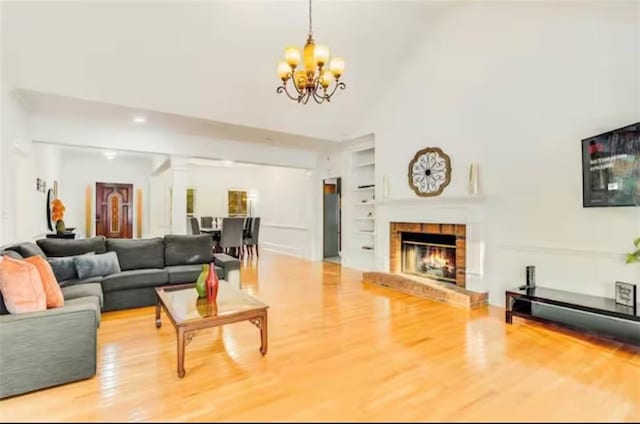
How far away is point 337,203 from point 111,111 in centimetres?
517

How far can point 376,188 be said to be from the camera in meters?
6.25

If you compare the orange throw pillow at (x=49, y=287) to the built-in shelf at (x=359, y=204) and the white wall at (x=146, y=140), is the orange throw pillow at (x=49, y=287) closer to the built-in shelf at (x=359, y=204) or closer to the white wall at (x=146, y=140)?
the white wall at (x=146, y=140)

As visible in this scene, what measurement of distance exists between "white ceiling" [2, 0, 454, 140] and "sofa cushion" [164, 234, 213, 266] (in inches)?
74.8

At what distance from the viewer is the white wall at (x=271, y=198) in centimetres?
871

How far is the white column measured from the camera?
643 cm

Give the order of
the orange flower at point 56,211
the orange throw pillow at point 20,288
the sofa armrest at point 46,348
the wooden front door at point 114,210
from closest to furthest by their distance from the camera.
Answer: the sofa armrest at point 46,348 → the orange throw pillow at point 20,288 → the orange flower at point 56,211 → the wooden front door at point 114,210

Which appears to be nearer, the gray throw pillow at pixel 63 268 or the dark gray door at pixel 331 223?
the gray throw pillow at pixel 63 268

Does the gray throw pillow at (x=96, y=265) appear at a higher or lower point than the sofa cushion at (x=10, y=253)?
lower

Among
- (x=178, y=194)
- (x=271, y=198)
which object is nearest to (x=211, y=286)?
(x=178, y=194)

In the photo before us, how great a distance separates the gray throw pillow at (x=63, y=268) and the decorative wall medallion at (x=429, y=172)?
4825mm

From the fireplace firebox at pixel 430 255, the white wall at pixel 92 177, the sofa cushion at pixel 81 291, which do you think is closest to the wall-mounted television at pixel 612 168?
the fireplace firebox at pixel 430 255

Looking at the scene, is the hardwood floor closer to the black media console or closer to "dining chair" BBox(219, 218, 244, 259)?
the black media console

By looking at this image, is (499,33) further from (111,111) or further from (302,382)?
(111,111)

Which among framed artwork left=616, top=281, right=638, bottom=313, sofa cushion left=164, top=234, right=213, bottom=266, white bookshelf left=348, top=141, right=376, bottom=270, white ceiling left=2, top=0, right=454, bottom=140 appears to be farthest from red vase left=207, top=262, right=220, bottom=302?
white bookshelf left=348, top=141, right=376, bottom=270
